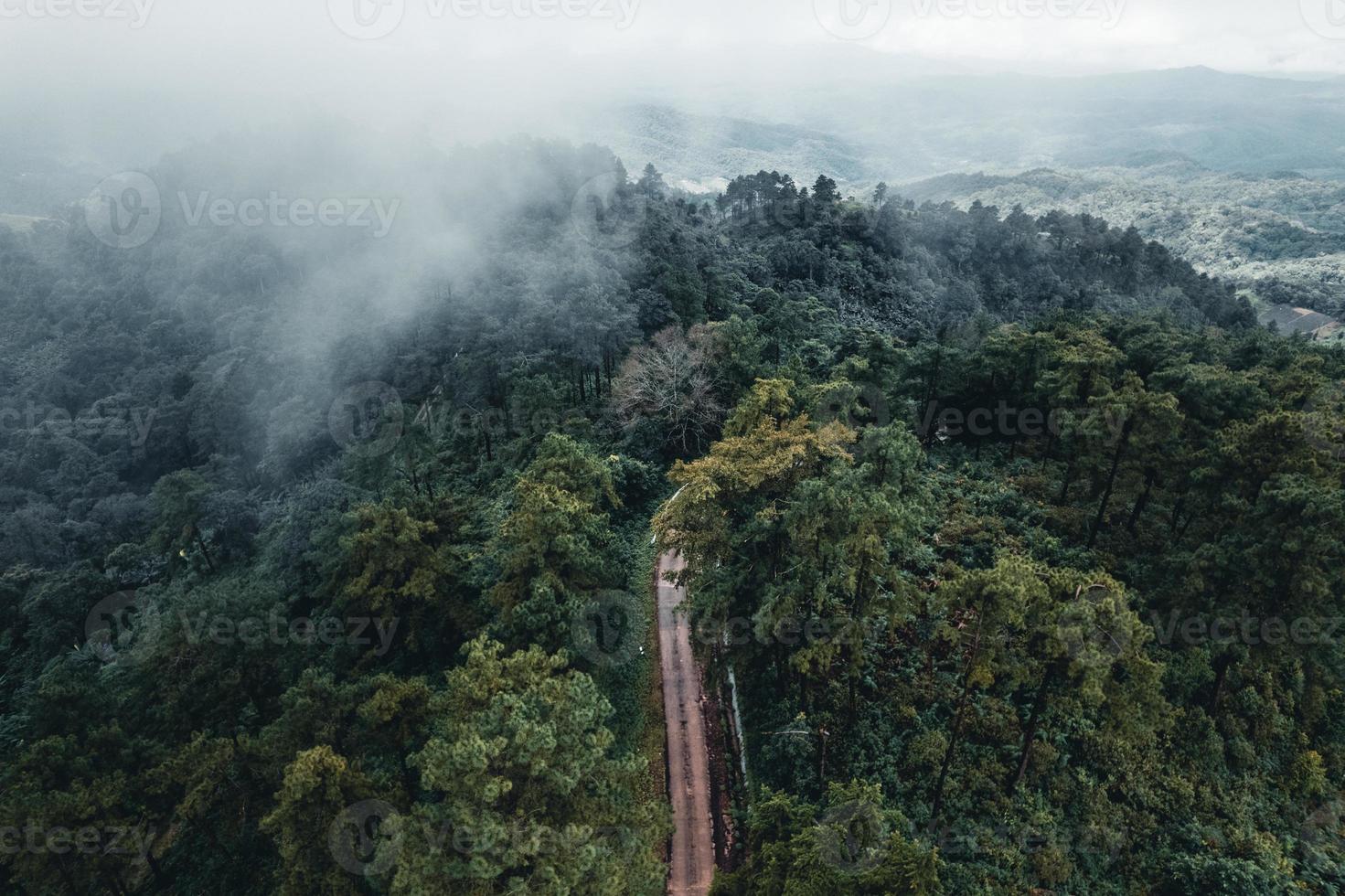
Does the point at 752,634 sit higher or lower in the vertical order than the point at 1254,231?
lower

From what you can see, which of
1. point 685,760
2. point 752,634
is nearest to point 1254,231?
point 752,634

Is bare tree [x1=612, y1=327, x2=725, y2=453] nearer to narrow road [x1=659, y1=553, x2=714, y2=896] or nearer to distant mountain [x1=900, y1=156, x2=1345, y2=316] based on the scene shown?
narrow road [x1=659, y1=553, x2=714, y2=896]

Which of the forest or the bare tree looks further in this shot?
the bare tree

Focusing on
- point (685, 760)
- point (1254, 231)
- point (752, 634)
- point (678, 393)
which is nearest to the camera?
point (752, 634)

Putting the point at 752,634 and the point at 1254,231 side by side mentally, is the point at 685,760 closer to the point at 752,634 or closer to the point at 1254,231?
the point at 752,634

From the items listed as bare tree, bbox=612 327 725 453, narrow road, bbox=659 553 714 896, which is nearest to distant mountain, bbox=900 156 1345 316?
bare tree, bbox=612 327 725 453

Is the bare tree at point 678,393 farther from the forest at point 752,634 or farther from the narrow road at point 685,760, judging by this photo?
the narrow road at point 685,760
